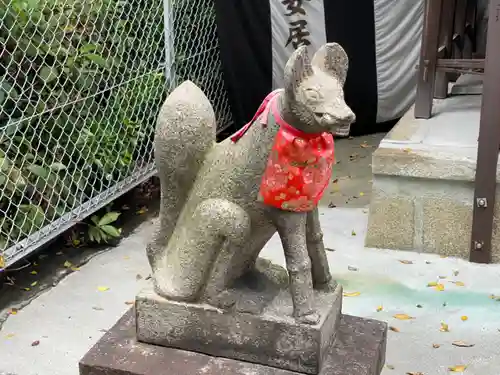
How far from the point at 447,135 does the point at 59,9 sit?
204cm

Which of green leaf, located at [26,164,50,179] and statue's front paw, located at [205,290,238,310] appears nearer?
statue's front paw, located at [205,290,238,310]

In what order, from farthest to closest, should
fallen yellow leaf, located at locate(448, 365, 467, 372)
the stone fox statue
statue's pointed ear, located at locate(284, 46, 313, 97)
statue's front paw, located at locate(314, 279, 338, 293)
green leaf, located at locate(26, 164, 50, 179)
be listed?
green leaf, located at locate(26, 164, 50, 179)
fallen yellow leaf, located at locate(448, 365, 467, 372)
statue's front paw, located at locate(314, 279, 338, 293)
the stone fox statue
statue's pointed ear, located at locate(284, 46, 313, 97)

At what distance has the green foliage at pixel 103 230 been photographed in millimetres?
3451

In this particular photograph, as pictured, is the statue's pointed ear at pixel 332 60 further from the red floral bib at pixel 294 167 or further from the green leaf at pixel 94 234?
the green leaf at pixel 94 234

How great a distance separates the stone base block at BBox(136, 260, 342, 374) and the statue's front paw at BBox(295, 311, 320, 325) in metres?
0.01

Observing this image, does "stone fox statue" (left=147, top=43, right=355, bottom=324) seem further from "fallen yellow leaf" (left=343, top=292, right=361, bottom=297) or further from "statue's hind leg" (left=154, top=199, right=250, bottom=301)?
"fallen yellow leaf" (left=343, top=292, right=361, bottom=297)

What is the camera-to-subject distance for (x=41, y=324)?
2766 millimetres

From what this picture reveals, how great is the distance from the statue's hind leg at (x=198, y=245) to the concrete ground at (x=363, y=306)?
0.84 ft

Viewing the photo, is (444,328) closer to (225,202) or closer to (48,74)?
(225,202)

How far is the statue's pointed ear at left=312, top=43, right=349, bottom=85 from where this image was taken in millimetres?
1629

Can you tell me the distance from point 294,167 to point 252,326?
0.50m

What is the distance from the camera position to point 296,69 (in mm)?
1558

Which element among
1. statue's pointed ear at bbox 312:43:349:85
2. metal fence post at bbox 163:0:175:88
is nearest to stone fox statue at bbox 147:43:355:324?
statue's pointed ear at bbox 312:43:349:85

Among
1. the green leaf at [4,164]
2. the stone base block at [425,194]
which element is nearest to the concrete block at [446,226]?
the stone base block at [425,194]
